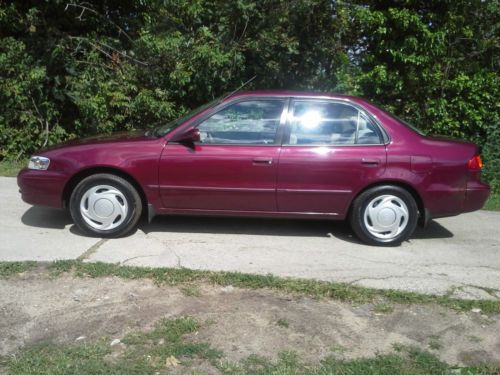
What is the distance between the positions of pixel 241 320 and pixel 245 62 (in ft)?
19.5

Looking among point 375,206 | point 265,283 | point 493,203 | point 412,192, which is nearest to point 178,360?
point 265,283

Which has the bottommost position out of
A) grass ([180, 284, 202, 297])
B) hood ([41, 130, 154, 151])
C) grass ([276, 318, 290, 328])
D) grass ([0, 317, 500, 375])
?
grass ([0, 317, 500, 375])

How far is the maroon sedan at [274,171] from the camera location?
17.5 feet

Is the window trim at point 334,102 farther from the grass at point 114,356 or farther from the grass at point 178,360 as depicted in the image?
the grass at point 114,356

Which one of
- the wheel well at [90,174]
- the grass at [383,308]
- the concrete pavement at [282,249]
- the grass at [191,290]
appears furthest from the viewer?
the wheel well at [90,174]

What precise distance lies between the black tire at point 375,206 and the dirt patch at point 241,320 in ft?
4.58

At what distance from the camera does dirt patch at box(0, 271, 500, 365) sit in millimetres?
3508

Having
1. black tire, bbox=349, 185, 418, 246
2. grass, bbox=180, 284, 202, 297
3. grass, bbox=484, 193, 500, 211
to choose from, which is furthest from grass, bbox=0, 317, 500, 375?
grass, bbox=484, 193, 500, 211

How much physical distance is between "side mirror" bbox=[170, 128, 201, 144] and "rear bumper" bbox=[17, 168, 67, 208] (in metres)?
1.16

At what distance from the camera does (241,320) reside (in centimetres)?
381

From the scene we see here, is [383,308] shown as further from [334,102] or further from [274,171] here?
[334,102]

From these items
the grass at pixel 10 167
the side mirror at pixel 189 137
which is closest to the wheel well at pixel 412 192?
the side mirror at pixel 189 137

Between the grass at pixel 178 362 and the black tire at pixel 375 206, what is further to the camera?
the black tire at pixel 375 206

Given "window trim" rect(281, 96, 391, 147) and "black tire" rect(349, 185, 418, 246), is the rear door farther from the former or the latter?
"black tire" rect(349, 185, 418, 246)
